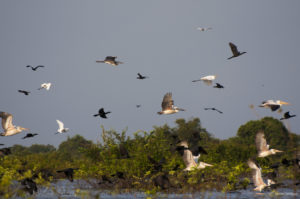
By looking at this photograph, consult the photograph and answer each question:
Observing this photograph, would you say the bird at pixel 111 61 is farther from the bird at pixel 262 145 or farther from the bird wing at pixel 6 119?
the bird at pixel 262 145

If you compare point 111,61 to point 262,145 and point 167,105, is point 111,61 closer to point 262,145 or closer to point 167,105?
point 167,105

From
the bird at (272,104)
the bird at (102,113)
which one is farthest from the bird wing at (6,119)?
the bird at (272,104)

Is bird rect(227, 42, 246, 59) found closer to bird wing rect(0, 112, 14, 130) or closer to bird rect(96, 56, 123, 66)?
bird rect(96, 56, 123, 66)

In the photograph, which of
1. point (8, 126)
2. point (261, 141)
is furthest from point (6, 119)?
point (261, 141)

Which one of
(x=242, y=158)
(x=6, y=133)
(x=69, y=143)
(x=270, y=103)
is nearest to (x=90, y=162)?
(x=6, y=133)

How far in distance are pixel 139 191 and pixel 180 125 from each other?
4752cm

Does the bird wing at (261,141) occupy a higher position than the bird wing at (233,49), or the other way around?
the bird wing at (233,49)

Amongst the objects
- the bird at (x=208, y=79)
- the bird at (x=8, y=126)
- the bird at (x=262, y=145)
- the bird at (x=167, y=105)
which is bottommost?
the bird at (x=262, y=145)

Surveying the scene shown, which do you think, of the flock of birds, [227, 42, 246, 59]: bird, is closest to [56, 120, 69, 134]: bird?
the flock of birds

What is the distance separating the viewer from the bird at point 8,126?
50.7 feet

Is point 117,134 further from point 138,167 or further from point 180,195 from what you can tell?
point 180,195

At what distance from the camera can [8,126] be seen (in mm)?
15594

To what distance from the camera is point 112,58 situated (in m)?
19.5

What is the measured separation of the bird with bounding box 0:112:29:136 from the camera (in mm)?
15445
